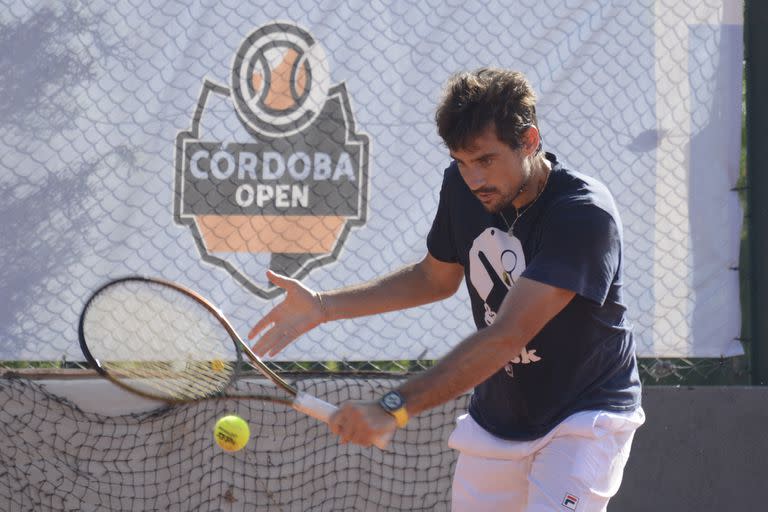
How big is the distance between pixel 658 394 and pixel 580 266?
2.23 metres

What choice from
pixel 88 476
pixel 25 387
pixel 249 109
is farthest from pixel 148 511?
pixel 249 109

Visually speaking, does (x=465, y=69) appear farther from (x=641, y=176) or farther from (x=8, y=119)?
(x=8, y=119)

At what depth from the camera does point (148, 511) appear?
4.76 meters

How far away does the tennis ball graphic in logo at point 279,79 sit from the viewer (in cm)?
482

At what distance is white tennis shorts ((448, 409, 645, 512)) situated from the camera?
3.02 meters

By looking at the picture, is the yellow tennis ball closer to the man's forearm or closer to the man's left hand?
the man's forearm

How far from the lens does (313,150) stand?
4.84 metres

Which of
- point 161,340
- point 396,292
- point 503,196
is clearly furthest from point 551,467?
point 161,340

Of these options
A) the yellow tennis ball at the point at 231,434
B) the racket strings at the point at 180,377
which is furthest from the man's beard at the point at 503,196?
the racket strings at the point at 180,377

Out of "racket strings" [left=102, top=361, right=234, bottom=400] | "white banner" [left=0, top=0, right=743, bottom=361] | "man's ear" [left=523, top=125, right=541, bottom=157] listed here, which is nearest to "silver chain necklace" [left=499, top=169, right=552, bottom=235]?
"man's ear" [left=523, top=125, right=541, bottom=157]

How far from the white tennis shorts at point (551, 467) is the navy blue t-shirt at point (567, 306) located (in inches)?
1.8

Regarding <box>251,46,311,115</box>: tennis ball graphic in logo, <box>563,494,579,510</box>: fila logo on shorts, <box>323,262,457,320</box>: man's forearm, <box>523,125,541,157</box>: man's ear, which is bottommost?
<box>563,494,579,510</box>: fila logo on shorts

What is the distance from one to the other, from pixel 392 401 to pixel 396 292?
111 centimetres

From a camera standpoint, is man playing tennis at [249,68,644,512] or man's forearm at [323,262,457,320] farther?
man's forearm at [323,262,457,320]
